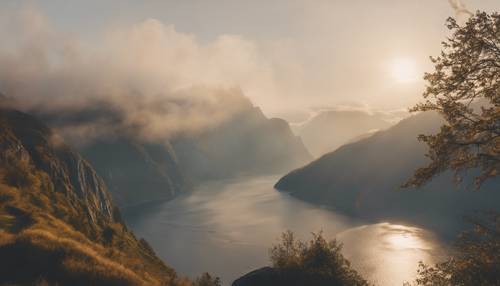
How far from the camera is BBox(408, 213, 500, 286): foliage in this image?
1669 centimetres

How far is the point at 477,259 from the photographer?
679 inches

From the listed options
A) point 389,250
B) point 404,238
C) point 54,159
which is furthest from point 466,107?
point 404,238


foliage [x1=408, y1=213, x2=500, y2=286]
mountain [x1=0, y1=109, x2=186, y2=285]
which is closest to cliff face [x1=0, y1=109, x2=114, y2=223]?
mountain [x1=0, y1=109, x2=186, y2=285]

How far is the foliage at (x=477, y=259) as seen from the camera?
657 inches

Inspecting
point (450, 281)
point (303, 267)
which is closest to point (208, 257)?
point (303, 267)

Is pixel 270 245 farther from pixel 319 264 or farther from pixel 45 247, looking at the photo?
pixel 45 247

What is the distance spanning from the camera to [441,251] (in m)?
143

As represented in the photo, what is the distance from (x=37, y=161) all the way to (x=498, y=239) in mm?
84910

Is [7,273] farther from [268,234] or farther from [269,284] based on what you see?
[268,234]

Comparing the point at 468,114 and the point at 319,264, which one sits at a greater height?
the point at 468,114

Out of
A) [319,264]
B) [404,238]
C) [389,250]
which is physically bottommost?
[389,250]

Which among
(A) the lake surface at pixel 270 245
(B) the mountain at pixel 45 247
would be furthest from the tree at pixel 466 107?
(A) the lake surface at pixel 270 245

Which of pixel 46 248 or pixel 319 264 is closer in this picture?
pixel 46 248

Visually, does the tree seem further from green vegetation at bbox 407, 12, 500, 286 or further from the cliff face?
the cliff face
